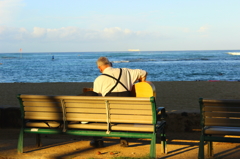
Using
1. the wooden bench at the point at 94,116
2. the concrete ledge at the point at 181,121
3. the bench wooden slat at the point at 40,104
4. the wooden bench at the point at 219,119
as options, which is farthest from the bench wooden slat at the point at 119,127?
the concrete ledge at the point at 181,121

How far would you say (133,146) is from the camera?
534 cm

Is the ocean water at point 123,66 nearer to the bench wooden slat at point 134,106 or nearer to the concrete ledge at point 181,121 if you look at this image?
the concrete ledge at point 181,121

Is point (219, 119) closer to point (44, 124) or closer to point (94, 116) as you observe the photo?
point (94, 116)

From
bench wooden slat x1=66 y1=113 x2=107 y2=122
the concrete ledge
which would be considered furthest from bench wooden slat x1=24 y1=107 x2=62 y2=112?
the concrete ledge

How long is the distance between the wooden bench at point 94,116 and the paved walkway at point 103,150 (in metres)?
0.22

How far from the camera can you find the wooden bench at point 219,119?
4.11 meters

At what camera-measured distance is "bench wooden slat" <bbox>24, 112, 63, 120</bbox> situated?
4.77 meters

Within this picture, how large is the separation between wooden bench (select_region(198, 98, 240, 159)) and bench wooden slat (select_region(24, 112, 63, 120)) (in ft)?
6.06

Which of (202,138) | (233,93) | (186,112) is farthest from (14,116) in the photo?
(233,93)

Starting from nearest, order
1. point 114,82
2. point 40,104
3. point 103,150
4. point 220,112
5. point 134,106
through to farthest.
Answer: point 220,112
point 134,106
point 40,104
point 114,82
point 103,150

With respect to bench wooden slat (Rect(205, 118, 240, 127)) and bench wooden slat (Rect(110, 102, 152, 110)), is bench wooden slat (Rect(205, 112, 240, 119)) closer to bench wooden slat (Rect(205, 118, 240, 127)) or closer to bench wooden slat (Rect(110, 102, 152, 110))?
bench wooden slat (Rect(205, 118, 240, 127))

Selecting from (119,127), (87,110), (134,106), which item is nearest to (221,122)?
(134,106)

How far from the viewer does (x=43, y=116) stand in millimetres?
4832

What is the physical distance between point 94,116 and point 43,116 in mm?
742
